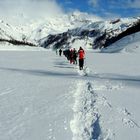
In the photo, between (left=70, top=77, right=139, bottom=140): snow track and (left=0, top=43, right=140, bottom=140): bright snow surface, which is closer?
(left=70, top=77, right=139, bottom=140): snow track

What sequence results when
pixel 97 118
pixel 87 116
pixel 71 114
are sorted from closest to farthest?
pixel 97 118 → pixel 87 116 → pixel 71 114

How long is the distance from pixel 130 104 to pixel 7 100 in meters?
4.88

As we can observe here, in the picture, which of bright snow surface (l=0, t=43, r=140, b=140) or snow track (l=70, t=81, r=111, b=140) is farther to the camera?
bright snow surface (l=0, t=43, r=140, b=140)

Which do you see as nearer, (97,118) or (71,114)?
(97,118)

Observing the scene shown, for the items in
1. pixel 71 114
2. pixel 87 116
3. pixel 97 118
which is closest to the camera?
pixel 97 118

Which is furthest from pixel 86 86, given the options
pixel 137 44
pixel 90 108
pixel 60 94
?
pixel 137 44

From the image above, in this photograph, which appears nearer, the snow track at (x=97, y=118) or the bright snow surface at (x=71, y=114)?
the snow track at (x=97, y=118)

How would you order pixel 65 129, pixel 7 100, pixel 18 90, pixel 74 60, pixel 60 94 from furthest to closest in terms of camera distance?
pixel 74 60 < pixel 18 90 < pixel 60 94 < pixel 7 100 < pixel 65 129

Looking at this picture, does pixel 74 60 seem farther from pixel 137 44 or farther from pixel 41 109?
pixel 137 44

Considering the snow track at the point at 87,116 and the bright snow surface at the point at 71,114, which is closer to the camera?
the snow track at the point at 87,116

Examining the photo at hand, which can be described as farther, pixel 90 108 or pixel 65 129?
pixel 90 108

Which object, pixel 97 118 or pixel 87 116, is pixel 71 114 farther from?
pixel 97 118

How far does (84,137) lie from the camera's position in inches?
320

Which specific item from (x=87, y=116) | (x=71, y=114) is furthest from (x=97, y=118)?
(x=71, y=114)
